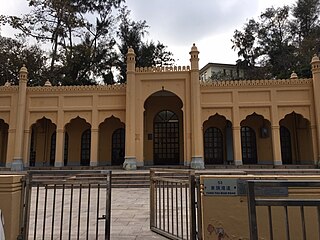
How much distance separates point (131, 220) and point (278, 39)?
31.7 metres

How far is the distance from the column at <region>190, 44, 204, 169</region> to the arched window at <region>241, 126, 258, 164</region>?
168 inches

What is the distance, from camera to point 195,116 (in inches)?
632

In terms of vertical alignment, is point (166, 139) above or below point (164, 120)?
below

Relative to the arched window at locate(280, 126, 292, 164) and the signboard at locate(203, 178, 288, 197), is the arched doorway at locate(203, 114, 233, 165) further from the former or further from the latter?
the signboard at locate(203, 178, 288, 197)

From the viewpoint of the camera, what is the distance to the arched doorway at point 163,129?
18719 mm

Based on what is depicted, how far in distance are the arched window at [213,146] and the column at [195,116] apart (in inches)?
122

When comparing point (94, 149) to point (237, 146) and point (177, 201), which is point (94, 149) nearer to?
point (237, 146)

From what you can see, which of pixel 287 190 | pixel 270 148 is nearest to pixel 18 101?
pixel 270 148

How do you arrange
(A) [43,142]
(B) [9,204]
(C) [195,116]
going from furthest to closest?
(A) [43,142]
(C) [195,116]
(B) [9,204]

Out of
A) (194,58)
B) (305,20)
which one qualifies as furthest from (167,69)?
(305,20)

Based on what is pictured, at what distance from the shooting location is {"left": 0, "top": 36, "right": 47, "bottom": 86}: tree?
23.1 meters

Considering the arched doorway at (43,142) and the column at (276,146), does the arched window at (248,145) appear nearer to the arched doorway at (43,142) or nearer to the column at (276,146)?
the column at (276,146)

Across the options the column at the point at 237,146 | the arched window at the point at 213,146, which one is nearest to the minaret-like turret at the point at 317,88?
the column at the point at 237,146

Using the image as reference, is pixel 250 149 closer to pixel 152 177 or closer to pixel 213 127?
pixel 213 127
